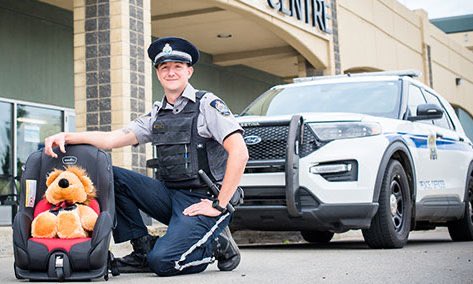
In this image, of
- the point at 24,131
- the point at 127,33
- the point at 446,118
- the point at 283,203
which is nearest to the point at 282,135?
the point at 283,203

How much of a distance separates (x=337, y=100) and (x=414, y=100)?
0.86 m

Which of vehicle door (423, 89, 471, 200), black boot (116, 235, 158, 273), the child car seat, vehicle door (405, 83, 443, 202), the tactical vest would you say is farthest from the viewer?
vehicle door (423, 89, 471, 200)

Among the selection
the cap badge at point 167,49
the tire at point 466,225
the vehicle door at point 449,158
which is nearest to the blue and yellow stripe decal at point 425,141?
the vehicle door at point 449,158

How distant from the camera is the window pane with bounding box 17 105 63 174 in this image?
16.0 meters

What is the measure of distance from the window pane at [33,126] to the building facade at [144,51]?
21 millimetres

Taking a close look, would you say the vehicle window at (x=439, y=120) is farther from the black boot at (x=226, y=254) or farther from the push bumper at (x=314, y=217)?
the black boot at (x=226, y=254)

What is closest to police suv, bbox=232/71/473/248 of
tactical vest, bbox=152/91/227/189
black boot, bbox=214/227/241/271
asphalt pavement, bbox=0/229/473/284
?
asphalt pavement, bbox=0/229/473/284

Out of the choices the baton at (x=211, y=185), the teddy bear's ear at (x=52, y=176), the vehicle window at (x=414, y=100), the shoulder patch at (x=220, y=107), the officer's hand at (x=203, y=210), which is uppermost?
the vehicle window at (x=414, y=100)

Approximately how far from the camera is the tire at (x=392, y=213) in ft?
26.6

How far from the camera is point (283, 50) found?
20.6 meters

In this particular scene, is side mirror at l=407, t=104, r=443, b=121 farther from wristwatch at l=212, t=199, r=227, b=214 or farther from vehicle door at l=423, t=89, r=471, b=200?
wristwatch at l=212, t=199, r=227, b=214

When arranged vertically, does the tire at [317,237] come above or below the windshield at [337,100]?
below

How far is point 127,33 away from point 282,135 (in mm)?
4957

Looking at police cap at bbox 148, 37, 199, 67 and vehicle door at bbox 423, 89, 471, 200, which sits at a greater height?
police cap at bbox 148, 37, 199, 67
